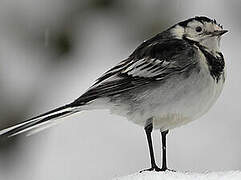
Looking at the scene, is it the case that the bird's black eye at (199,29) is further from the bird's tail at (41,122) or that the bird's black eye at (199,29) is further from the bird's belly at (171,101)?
the bird's tail at (41,122)

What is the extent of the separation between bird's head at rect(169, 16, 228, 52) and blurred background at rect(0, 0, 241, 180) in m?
1.47

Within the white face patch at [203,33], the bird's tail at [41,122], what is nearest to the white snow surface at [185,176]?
the bird's tail at [41,122]

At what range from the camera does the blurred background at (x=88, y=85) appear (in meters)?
5.79

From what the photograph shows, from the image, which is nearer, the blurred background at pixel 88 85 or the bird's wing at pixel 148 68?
the bird's wing at pixel 148 68

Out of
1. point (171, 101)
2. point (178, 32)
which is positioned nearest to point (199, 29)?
point (178, 32)

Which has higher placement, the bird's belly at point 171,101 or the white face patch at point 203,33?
the white face patch at point 203,33

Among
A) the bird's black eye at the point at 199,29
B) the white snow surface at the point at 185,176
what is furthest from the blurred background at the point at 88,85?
the white snow surface at the point at 185,176

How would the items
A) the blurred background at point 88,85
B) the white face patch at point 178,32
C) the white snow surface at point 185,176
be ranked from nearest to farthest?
the white snow surface at point 185,176
the white face patch at point 178,32
the blurred background at point 88,85

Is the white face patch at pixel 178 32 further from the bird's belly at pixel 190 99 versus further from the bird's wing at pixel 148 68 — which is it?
the bird's belly at pixel 190 99

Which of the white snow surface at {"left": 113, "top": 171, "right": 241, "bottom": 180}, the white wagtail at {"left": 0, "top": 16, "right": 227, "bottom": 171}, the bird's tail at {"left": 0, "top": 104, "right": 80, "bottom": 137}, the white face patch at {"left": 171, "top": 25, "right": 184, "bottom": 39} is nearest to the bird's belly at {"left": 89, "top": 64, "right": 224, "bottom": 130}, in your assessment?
the white wagtail at {"left": 0, "top": 16, "right": 227, "bottom": 171}

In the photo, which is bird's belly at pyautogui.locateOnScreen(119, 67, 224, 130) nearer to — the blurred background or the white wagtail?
the white wagtail

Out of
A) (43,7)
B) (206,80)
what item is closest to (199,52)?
(206,80)

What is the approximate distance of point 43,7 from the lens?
8438 mm

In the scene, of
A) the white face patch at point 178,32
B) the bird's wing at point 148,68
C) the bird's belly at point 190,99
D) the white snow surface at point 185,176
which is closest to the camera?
the white snow surface at point 185,176
